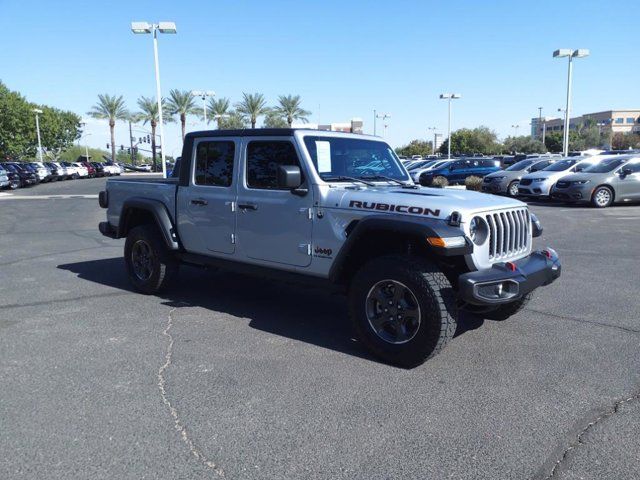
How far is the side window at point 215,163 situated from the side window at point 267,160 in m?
0.28

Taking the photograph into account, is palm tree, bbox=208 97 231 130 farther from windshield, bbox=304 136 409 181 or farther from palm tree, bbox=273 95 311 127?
windshield, bbox=304 136 409 181

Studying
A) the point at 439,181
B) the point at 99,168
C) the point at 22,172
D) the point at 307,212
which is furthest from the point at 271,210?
the point at 99,168

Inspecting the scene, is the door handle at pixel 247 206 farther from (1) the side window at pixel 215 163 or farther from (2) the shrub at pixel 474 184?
(2) the shrub at pixel 474 184

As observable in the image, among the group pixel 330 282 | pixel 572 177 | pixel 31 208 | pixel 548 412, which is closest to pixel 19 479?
pixel 330 282

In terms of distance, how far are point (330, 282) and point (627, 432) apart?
2.41 m

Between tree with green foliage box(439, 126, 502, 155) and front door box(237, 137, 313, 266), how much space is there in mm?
86927

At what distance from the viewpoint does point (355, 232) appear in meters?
4.32

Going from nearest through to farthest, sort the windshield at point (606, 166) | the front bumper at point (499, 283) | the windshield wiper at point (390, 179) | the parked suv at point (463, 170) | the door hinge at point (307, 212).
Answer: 1. the front bumper at point (499, 283)
2. the door hinge at point (307, 212)
3. the windshield wiper at point (390, 179)
4. the windshield at point (606, 166)
5. the parked suv at point (463, 170)

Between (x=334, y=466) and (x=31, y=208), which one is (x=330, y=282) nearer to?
(x=334, y=466)

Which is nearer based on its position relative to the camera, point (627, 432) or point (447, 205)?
point (627, 432)

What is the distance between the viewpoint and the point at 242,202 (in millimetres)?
5348

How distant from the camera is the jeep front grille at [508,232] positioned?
4258 mm

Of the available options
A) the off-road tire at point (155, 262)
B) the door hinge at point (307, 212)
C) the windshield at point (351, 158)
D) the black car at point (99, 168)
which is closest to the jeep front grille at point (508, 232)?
the windshield at point (351, 158)

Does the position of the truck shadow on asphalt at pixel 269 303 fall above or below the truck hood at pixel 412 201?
below
